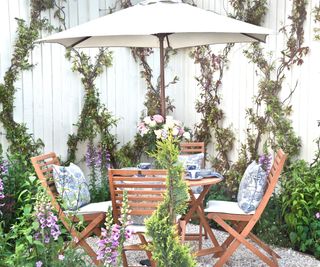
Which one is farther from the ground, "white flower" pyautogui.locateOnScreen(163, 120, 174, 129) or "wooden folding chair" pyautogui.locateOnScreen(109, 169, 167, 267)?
"white flower" pyautogui.locateOnScreen(163, 120, 174, 129)

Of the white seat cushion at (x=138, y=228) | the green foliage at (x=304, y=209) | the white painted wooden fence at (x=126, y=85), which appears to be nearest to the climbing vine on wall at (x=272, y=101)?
the white painted wooden fence at (x=126, y=85)

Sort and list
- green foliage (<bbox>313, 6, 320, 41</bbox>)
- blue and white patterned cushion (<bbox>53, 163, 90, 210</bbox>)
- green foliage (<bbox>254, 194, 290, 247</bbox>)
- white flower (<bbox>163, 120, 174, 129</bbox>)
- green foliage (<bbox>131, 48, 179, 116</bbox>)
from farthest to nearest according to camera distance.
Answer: green foliage (<bbox>131, 48, 179, 116</bbox>) < green foliage (<bbox>313, 6, 320, 41</bbox>) < green foliage (<bbox>254, 194, 290, 247</bbox>) < white flower (<bbox>163, 120, 174, 129</bbox>) < blue and white patterned cushion (<bbox>53, 163, 90, 210</bbox>)

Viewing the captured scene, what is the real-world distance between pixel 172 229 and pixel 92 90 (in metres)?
4.18

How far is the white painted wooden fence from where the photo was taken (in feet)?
17.6

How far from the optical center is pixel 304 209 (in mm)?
4734

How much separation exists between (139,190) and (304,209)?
1.80m

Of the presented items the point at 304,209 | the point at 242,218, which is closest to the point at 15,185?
the point at 242,218

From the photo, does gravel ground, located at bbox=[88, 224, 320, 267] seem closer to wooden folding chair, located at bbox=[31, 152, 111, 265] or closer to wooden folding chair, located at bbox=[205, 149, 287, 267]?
wooden folding chair, located at bbox=[205, 149, 287, 267]

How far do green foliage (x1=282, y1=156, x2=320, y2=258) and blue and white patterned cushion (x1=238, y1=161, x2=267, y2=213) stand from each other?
72 cm

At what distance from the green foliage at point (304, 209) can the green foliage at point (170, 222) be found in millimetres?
2748

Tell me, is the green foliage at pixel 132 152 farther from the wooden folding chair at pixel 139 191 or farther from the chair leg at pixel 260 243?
the wooden folding chair at pixel 139 191

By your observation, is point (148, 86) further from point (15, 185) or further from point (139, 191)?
point (139, 191)

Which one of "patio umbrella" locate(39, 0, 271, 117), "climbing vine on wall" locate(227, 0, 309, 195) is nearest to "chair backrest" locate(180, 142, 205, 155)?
"climbing vine on wall" locate(227, 0, 309, 195)

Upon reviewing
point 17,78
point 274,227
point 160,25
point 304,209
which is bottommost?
point 274,227
